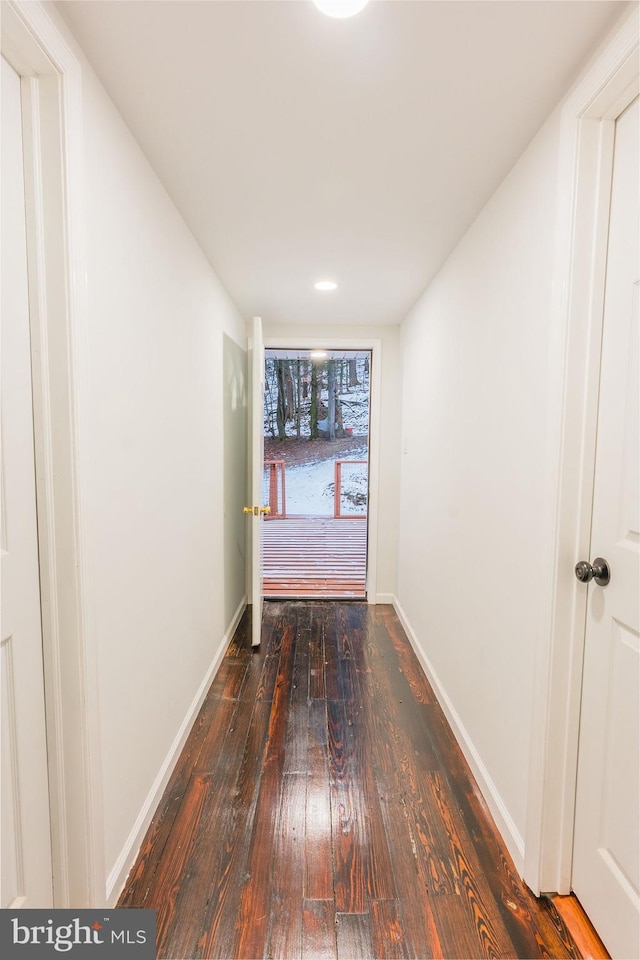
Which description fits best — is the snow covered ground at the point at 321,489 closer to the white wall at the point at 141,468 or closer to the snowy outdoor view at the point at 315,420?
the snowy outdoor view at the point at 315,420

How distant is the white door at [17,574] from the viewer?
0.98 m

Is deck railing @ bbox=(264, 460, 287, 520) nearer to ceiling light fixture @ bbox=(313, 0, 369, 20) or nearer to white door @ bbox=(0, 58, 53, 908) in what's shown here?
white door @ bbox=(0, 58, 53, 908)

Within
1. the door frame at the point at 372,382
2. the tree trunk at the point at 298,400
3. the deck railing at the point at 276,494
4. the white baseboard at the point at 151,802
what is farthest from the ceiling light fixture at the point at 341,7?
the tree trunk at the point at 298,400

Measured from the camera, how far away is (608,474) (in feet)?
3.89

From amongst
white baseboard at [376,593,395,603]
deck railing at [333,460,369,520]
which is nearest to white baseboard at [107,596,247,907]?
white baseboard at [376,593,395,603]

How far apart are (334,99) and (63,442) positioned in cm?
117

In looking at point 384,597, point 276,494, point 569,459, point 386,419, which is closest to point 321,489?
point 276,494

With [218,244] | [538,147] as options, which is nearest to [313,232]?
[218,244]

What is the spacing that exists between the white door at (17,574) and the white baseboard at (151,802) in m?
0.27

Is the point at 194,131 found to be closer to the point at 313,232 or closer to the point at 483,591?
the point at 313,232

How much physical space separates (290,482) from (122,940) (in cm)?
818

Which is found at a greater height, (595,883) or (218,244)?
(218,244)

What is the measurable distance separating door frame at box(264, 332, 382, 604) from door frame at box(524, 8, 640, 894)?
2483mm

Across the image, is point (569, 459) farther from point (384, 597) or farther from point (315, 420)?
point (315, 420)
